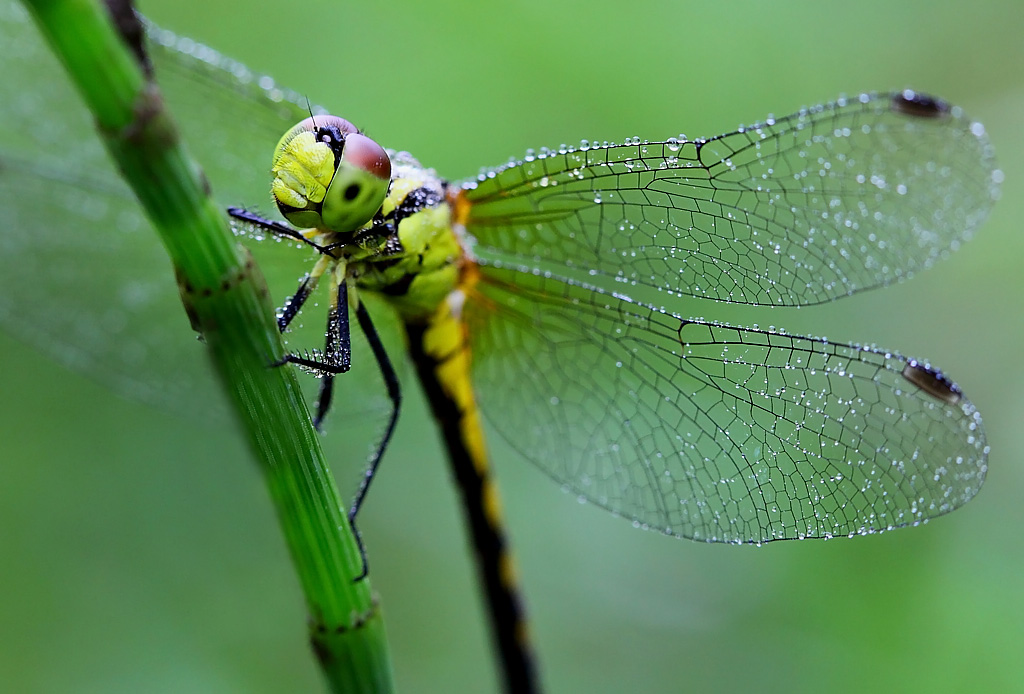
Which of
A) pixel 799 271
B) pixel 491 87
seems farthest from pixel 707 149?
pixel 491 87

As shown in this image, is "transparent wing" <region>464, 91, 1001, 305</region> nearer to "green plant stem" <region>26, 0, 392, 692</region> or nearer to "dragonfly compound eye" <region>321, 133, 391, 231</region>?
"dragonfly compound eye" <region>321, 133, 391, 231</region>

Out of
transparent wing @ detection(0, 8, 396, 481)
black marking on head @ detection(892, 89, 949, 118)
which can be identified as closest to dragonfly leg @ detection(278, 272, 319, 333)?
transparent wing @ detection(0, 8, 396, 481)

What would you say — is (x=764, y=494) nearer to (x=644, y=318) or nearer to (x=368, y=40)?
(x=644, y=318)

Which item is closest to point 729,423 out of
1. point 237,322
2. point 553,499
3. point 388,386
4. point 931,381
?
point 931,381

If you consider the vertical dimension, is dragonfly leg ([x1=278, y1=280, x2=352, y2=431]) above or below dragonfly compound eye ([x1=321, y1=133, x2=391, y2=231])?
below

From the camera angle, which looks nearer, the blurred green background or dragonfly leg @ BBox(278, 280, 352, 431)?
dragonfly leg @ BBox(278, 280, 352, 431)

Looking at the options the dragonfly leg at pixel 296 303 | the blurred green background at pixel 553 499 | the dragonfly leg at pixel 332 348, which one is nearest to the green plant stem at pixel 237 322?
the dragonfly leg at pixel 332 348

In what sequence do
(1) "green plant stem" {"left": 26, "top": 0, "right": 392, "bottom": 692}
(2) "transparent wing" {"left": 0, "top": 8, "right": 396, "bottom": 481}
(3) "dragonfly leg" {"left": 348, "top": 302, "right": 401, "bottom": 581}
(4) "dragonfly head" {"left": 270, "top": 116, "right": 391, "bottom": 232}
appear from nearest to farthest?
(1) "green plant stem" {"left": 26, "top": 0, "right": 392, "bottom": 692} → (4) "dragonfly head" {"left": 270, "top": 116, "right": 391, "bottom": 232} → (3) "dragonfly leg" {"left": 348, "top": 302, "right": 401, "bottom": 581} → (2) "transparent wing" {"left": 0, "top": 8, "right": 396, "bottom": 481}
